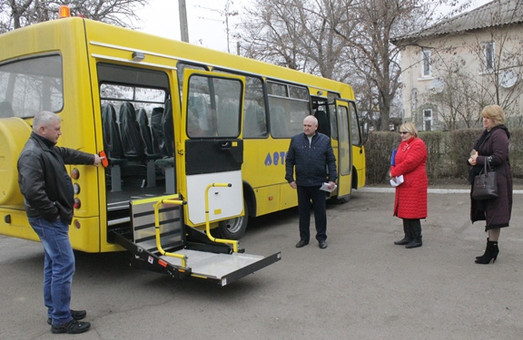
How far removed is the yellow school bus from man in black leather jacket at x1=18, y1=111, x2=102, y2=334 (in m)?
0.89

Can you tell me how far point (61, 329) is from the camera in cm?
377

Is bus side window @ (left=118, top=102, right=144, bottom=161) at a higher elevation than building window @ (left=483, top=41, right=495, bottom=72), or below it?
below

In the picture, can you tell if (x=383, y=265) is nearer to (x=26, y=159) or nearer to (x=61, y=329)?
(x=61, y=329)

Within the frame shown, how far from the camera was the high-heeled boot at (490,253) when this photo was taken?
5.41 metres

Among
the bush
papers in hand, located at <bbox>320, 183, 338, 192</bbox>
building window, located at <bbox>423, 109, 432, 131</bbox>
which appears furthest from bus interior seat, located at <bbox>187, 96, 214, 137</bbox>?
building window, located at <bbox>423, 109, 432, 131</bbox>

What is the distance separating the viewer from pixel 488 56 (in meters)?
17.1

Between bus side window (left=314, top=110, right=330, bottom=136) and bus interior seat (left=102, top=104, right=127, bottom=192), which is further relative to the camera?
bus side window (left=314, top=110, right=330, bottom=136)

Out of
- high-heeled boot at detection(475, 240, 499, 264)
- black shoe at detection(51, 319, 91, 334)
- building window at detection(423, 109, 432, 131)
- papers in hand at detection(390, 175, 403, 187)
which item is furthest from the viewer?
building window at detection(423, 109, 432, 131)

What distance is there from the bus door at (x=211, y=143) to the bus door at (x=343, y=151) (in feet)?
12.1

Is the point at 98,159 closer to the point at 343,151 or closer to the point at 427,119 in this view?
the point at 343,151

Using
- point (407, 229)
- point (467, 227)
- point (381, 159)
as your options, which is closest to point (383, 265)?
point (407, 229)

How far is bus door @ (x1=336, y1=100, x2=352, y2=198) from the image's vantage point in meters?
9.64

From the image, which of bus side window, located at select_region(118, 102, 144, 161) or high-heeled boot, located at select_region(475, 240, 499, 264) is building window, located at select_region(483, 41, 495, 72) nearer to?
high-heeled boot, located at select_region(475, 240, 499, 264)

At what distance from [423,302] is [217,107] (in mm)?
3588
